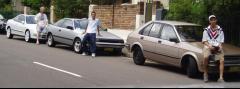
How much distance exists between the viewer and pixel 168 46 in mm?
14859

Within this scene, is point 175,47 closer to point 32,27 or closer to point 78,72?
point 78,72

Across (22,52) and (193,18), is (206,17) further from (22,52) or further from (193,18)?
(22,52)

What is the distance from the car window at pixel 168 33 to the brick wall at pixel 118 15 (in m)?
9.60

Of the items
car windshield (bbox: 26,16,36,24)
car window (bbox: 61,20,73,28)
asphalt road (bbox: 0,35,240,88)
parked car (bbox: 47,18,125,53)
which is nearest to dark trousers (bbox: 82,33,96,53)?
parked car (bbox: 47,18,125,53)

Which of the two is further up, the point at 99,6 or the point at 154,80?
the point at 99,6

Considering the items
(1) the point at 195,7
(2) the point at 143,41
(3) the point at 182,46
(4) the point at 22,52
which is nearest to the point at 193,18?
(1) the point at 195,7

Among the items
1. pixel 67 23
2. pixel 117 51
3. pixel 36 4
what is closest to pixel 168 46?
pixel 117 51

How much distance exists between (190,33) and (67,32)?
7.00 metres

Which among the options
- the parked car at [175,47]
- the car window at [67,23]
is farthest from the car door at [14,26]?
the parked car at [175,47]

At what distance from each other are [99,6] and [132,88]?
21496 millimetres

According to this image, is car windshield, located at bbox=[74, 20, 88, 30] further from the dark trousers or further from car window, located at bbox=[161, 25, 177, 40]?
car window, located at bbox=[161, 25, 177, 40]

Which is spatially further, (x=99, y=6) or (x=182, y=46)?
(x=99, y=6)

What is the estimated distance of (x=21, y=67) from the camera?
14641 millimetres

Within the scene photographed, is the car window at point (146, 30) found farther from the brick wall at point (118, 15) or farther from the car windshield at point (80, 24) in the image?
the brick wall at point (118, 15)
